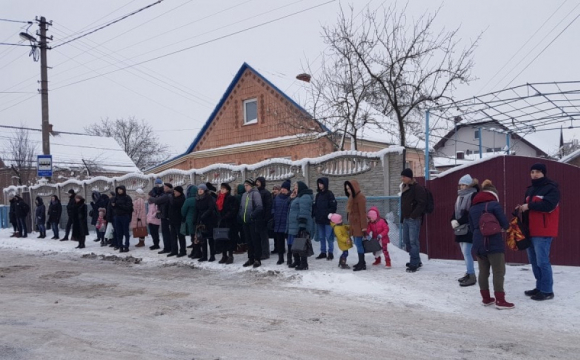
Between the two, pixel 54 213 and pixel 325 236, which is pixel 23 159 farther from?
pixel 325 236

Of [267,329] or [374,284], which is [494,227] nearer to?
[374,284]

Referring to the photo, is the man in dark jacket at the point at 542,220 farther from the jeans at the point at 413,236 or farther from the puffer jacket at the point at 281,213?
the puffer jacket at the point at 281,213

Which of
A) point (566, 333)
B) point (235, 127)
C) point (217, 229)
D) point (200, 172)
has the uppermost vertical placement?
point (235, 127)

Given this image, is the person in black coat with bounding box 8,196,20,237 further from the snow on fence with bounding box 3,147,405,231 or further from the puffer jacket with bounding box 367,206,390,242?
the puffer jacket with bounding box 367,206,390,242

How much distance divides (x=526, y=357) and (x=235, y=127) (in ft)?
69.8

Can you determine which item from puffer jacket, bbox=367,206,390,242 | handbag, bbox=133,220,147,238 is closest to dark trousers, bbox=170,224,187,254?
handbag, bbox=133,220,147,238

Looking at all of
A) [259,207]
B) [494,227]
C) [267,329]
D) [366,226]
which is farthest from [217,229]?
[494,227]

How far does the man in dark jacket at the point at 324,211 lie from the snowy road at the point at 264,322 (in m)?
1.53

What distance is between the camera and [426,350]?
5031mm

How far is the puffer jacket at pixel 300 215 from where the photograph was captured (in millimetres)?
9625

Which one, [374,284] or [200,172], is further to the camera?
[200,172]

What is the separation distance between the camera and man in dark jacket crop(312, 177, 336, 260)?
33.4 feet

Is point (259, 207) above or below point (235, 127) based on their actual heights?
below

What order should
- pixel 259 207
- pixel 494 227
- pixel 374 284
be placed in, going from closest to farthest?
pixel 494 227 < pixel 374 284 < pixel 259 207
